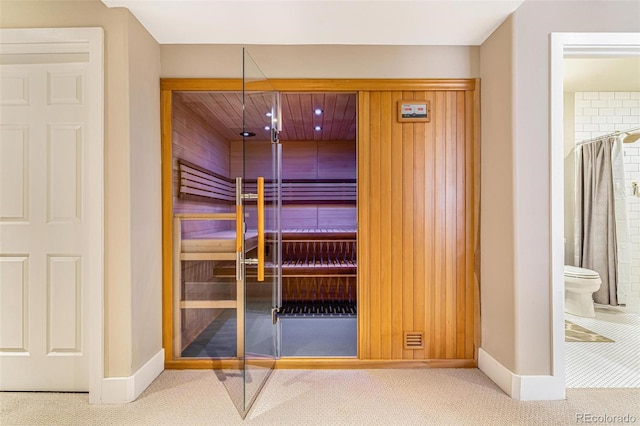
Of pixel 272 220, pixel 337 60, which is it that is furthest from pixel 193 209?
pixel 337 60

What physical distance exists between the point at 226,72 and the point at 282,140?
2.23m

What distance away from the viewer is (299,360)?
234cm

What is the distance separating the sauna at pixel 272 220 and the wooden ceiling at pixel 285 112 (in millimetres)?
10

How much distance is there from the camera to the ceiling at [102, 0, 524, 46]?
73.4 inches

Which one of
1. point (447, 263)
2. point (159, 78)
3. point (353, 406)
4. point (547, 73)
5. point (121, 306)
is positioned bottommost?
point (353, 406)

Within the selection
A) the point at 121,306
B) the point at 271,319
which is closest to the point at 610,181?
the point at 271,319

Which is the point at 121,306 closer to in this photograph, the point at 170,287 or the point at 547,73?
the point at 170,287

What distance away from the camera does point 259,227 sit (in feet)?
6.47

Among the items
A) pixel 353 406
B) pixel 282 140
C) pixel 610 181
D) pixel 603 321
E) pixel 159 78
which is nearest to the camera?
pixel 353 406

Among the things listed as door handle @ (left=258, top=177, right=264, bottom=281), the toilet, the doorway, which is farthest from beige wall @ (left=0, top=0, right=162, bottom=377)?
the toilet

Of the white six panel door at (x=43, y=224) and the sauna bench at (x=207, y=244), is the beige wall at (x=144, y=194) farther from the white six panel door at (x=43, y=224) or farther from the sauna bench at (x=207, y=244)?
the white six panel door at (x=43, y=224)

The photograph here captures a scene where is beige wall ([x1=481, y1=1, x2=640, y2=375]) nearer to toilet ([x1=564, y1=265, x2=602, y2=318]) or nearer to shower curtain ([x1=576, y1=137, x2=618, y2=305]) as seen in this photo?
toilet ([x1=564, y1=265, x2=602, y2=318])

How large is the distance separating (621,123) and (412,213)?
3.45m

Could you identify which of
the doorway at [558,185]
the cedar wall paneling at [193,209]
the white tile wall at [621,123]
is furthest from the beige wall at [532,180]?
the white tile wall at [621,123]
